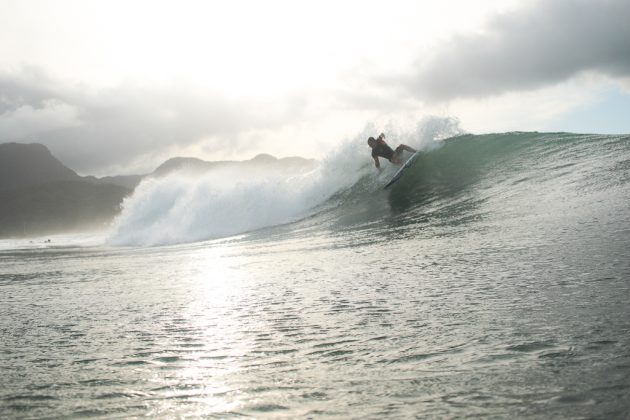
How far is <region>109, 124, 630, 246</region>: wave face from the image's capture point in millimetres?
10523

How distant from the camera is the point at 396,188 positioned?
1606 centimetres

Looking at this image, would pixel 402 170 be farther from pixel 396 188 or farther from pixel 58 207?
pixel 58 207

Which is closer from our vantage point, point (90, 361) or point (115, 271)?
point (90, 361)

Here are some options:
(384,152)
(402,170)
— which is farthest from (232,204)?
(402,170)

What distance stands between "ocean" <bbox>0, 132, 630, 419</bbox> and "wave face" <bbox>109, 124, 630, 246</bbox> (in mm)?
367

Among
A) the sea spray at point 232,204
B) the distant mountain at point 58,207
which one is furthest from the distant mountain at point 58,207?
the sea spray at point 232,204

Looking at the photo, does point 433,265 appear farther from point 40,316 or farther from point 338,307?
point 40,316

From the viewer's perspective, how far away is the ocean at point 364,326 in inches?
83.0

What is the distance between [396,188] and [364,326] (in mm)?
13021

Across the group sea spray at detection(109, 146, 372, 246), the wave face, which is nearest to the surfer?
the wave face

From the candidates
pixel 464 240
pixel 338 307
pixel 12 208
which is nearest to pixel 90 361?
pixel 338 307

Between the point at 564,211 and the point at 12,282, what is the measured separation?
364 inches

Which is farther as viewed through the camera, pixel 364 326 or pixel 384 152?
pixel 384 152

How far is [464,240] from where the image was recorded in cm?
698
